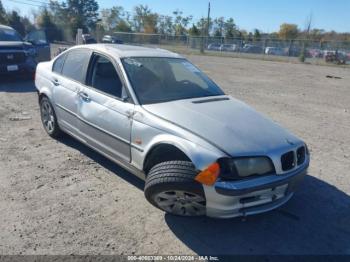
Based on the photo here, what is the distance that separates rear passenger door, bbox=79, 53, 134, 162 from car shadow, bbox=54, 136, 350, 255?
1061 mm

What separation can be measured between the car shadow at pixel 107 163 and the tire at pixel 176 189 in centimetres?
85

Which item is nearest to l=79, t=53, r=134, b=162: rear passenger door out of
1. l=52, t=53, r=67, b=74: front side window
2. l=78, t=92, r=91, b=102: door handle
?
l=78, t=92, r=91, b=102: door handle

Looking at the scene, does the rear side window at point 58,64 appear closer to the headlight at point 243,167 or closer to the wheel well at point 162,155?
the wheel well at point 162,155

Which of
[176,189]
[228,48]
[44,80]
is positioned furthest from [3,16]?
[176,189]

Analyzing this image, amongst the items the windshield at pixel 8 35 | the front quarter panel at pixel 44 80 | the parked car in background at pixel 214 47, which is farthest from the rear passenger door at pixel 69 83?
the parked car in background at pixel 214 47

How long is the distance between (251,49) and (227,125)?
3899 centimetres

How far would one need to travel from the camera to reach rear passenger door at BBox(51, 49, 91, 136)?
15.1 feet

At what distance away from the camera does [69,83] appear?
479 cm

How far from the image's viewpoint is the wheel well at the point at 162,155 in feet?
10.7

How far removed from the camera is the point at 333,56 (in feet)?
105

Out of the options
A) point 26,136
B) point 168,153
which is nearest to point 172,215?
point 168,153

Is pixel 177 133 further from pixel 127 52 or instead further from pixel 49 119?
pixel 49 119

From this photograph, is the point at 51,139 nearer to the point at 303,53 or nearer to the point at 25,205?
the point at 25,205

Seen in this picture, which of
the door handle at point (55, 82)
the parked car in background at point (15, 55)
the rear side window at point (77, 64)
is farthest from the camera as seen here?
the parked car in background at point (15, 55)
